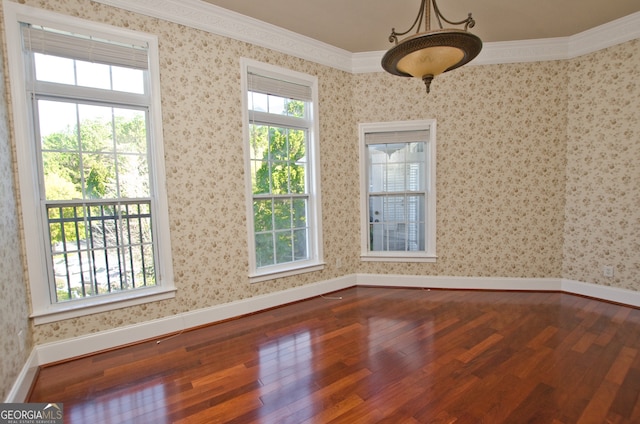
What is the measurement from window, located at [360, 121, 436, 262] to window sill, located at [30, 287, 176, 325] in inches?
98.2

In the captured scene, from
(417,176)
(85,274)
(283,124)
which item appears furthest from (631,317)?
(85,274)

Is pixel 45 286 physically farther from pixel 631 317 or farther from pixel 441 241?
pixel 631 317

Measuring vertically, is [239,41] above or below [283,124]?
above

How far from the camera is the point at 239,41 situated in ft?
9.75

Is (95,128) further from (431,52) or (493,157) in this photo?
(493,157)

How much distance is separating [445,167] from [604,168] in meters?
1.68

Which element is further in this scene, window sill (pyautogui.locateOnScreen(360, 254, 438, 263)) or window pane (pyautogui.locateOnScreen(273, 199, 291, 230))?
window sill (pyautogui.locateOnScreen(360, 254, 438, 263))

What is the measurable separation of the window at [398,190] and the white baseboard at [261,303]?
1.14 feet

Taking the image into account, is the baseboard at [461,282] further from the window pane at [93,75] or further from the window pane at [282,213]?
the window pane at [93,75]

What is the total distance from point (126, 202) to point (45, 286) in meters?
0.83

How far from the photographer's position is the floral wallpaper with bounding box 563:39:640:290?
3.13 meters

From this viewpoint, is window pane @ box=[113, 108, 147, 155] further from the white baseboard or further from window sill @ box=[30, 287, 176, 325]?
the white baseboard

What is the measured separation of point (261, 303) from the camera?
3221mm

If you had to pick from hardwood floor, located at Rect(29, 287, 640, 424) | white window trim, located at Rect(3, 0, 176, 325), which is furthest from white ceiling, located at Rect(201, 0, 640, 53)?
hardwood floor, located at Rect(29, 287, 640, 424)
